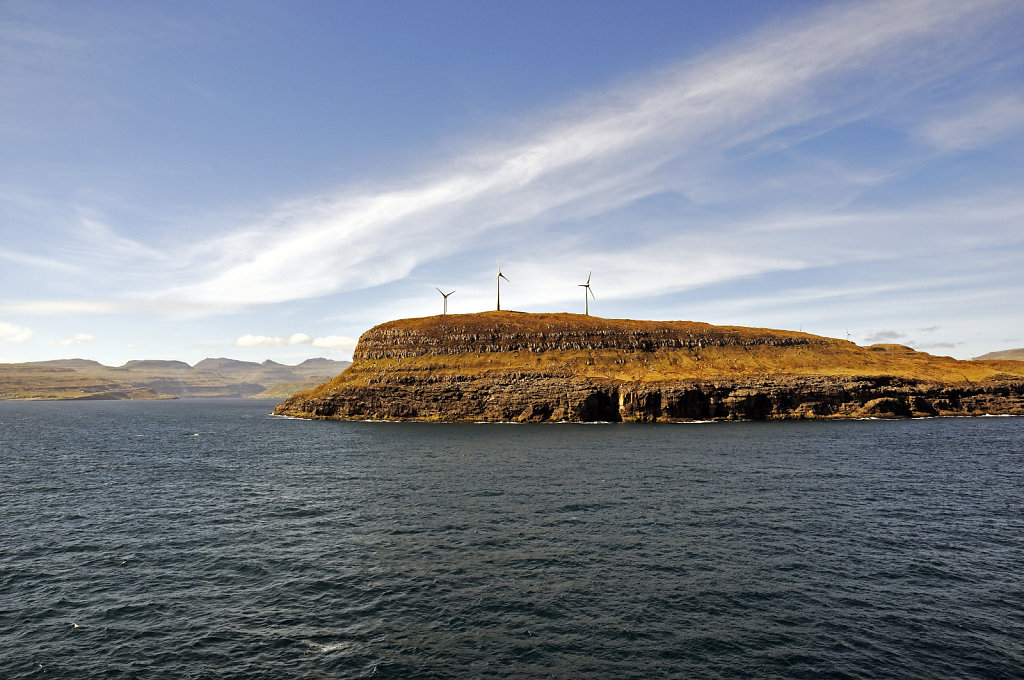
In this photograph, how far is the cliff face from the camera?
5098 inches

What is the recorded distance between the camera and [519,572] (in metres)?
29.3

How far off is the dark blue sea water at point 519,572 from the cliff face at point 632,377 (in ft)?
221

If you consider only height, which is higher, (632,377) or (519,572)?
(632,377)

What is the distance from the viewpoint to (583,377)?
136 metres

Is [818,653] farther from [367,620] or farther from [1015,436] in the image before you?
[1015,436]

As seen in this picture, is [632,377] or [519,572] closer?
[519,572]

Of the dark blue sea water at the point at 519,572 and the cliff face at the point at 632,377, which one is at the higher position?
the cliff face at the point at 632,377

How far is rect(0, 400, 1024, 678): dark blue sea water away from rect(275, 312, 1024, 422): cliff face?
221 ft

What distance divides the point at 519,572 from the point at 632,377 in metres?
114

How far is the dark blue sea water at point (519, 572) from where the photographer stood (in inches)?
822

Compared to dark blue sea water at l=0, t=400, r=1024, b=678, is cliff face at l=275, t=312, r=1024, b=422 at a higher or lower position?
higher

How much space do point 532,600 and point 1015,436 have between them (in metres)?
103

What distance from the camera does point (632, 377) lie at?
139125 mm

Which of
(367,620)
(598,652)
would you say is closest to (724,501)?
(598,652)
